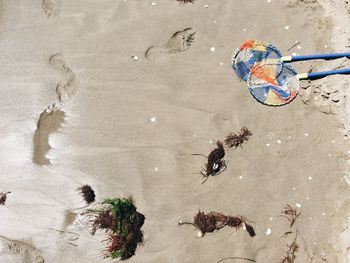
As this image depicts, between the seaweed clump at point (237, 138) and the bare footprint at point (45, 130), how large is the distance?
2.40 metres

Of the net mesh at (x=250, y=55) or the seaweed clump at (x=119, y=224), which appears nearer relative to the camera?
the seaweed clump at (x=119, y=224)

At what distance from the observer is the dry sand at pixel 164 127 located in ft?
17.8

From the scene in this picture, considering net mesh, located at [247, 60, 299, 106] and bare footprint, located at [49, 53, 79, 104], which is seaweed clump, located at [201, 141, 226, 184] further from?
bare footprint, located at [49, 53, 79, 104]

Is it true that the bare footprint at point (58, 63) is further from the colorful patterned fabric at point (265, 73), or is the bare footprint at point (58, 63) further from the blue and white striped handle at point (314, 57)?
the blue and white striped handle at point (314, 57)

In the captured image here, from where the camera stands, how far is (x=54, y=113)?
589cm

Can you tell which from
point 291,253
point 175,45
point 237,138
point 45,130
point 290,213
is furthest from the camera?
point 175,45

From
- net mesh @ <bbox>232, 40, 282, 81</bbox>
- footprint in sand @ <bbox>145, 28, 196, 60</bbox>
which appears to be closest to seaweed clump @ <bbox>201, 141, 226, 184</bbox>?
net mesh @ <bbox>232, 40, 282, 81</bbox>

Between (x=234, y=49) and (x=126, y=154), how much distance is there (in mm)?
2262

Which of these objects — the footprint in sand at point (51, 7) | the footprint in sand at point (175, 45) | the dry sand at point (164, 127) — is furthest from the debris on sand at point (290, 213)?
the footprint in sand at point (51, 7)

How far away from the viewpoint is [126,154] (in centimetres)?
569

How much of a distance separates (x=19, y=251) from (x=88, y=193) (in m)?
1.19

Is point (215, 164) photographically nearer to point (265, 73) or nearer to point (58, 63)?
point (265, 73)

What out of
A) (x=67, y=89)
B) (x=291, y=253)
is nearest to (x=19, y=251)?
(x=67, y=89)

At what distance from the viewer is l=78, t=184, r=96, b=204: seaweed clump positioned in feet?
18.1
